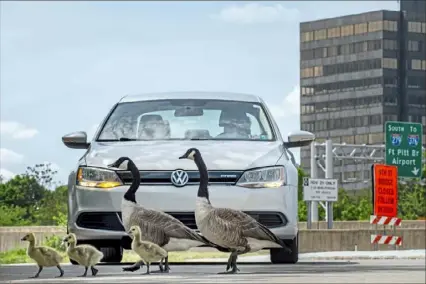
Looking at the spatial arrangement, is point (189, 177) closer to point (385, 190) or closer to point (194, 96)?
point (194, 96)

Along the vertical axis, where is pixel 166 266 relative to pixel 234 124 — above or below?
below

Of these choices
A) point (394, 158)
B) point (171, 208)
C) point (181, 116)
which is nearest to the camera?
point (171, 208)

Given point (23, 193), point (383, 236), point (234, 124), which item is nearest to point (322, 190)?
point (383, 236)

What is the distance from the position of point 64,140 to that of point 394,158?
65.6 meters

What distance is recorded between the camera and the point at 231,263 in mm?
9164

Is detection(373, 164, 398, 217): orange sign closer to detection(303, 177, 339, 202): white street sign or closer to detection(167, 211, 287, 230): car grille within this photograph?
detection(303, 177, 339, 202): white street sign

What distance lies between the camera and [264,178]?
9109 mm

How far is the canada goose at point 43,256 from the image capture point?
9.03 m

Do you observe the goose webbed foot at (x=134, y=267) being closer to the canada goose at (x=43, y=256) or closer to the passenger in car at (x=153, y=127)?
the canada goose at (x=43, y=256)

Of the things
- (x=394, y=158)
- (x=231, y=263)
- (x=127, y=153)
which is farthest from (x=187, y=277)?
(x=394, y=158)

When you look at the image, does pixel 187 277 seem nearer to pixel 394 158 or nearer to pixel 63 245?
pixel 63 245

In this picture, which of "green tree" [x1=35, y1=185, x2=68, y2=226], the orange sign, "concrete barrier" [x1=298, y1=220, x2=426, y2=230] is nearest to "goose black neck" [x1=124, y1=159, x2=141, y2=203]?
"green tree" [x1=35, y1=185, x2=68, y2=226]

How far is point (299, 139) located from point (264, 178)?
1661 mm

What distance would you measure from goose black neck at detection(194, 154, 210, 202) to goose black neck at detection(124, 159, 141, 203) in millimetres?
386
